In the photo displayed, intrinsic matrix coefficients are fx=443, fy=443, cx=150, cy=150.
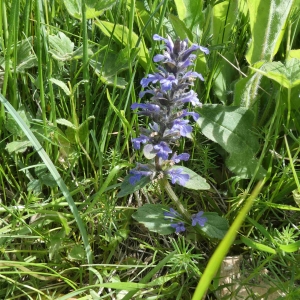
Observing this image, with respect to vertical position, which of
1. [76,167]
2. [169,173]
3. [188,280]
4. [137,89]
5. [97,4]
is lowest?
[188,280]

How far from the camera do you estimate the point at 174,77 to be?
1.37 meters

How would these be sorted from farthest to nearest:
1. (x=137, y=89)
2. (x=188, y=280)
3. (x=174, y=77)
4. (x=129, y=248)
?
(x=137, y=89) → (x=129, y=248) → (x=188, y=280) → (x=174, y=77)

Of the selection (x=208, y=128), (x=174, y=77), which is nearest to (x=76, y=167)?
(x=208, y=128)

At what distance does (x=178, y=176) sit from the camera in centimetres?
154

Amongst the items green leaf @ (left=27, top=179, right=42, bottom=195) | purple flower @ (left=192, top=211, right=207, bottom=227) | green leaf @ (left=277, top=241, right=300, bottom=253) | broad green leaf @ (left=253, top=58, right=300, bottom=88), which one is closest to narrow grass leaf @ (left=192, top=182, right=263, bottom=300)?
green leaf @ (left=277, top=241, right=300, bottom=253)

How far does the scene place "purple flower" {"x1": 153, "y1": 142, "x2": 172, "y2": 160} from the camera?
1.43 m

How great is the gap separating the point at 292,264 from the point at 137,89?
0.99 metres

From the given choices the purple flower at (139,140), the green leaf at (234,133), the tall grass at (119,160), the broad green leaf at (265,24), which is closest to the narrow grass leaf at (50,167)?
the tall grass at (119,160)

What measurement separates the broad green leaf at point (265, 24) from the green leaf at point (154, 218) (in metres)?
0.74

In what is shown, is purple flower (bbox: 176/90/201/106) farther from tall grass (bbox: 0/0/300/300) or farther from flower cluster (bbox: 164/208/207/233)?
flower cluster (bbox: 164/208/207/233)

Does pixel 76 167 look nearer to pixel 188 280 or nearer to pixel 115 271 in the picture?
pixel 115 271

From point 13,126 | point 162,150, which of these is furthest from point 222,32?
point 13,126

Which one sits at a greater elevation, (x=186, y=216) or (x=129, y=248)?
(x=186, y=216)

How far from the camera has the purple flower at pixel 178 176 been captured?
1.52m
